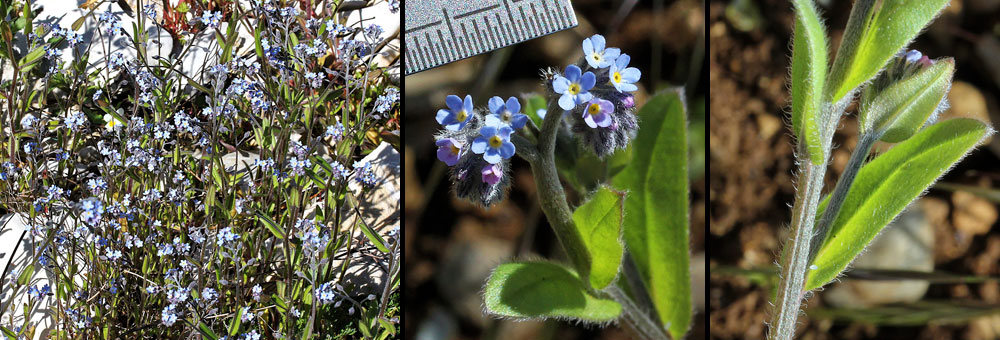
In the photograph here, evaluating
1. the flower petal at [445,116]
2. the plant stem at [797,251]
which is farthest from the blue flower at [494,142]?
the plant stem at [797,251]

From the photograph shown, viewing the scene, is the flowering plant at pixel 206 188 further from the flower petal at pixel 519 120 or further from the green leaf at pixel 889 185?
the green leaf at pixel 889 185

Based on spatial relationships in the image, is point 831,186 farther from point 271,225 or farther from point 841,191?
point 271,225

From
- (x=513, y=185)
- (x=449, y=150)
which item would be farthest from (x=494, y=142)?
(x=513, y=185)

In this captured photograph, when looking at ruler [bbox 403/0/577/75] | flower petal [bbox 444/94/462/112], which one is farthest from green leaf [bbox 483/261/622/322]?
ruler [bbox 403/0/577/75]

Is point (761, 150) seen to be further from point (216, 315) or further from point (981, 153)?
point (216, 315)

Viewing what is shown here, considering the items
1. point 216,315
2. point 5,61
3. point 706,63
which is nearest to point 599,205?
point 706,63

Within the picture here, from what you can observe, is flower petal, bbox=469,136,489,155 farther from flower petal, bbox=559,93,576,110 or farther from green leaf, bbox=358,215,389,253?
green leaf, bbox=358,215,389,253
